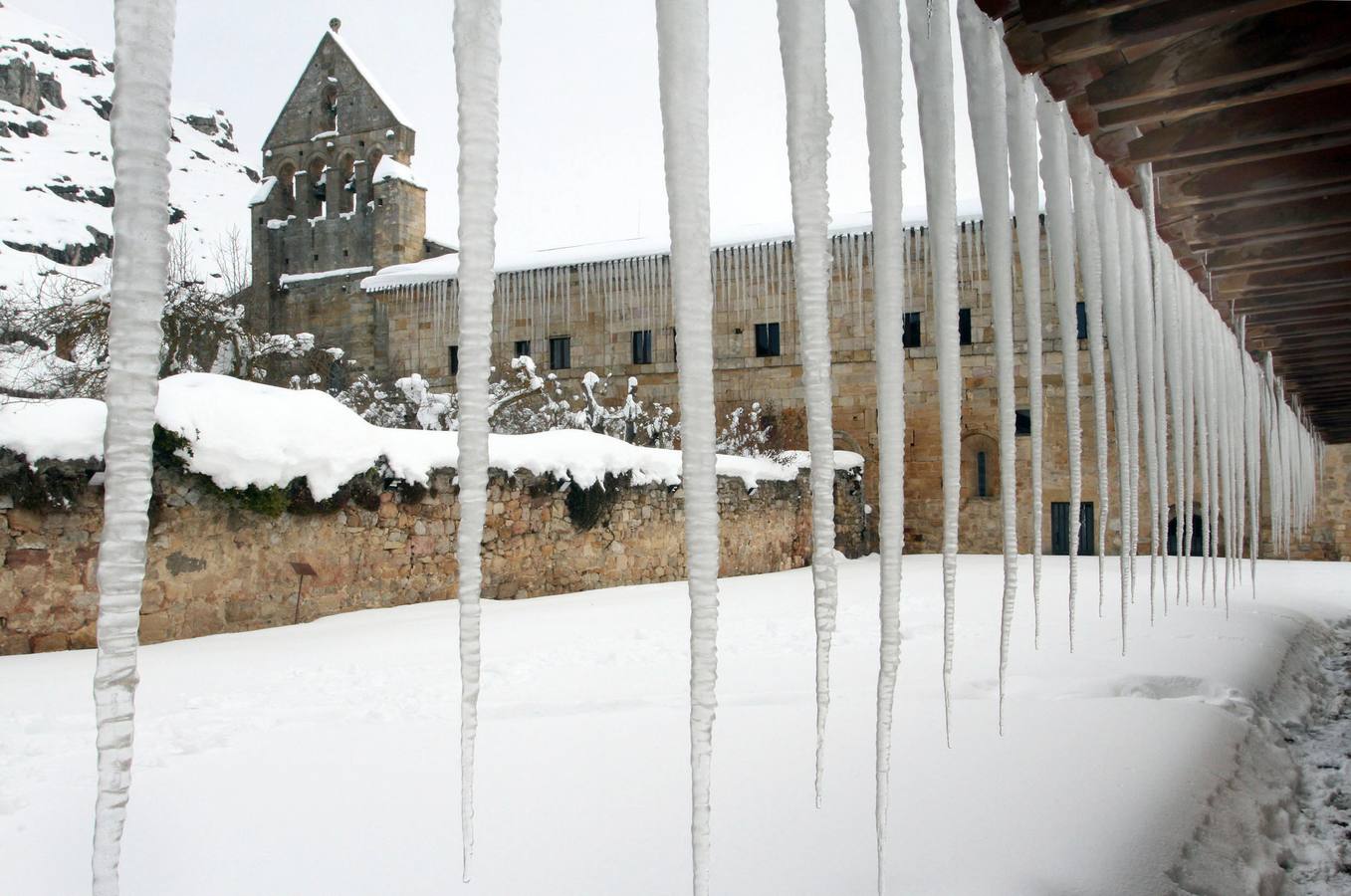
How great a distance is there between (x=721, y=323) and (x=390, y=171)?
8.87 metres

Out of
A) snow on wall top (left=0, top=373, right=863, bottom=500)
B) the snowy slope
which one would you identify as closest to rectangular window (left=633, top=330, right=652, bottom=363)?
snow on wall top (left=0, top=373, right=863, bottom=500)

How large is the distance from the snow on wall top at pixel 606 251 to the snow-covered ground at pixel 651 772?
1238 cm

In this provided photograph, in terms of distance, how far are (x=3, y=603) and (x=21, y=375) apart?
202 inches

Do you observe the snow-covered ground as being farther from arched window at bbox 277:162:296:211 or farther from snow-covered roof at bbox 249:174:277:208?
arched window at bbox 277:162:296:211

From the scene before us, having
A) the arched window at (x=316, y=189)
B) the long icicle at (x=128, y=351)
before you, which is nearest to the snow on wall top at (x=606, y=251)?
the arched window at (x=316, y=189)

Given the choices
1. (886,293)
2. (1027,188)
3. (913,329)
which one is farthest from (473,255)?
(913,329)

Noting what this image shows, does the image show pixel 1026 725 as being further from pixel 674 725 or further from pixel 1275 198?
pixel 1275 198

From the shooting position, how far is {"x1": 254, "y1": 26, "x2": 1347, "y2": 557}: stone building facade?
16.2 m

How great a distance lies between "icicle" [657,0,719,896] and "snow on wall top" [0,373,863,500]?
13.4 ft

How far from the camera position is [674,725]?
139 inches

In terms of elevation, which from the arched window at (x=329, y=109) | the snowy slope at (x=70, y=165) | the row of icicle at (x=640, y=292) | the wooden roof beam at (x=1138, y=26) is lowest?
the wooden roof beam at (x=1138, y=26)

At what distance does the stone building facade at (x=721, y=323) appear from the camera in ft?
53.0

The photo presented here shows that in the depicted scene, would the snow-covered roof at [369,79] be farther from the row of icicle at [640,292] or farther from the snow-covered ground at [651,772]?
the snow-covered ground at [651,772]

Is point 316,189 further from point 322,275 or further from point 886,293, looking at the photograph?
point 886,293
